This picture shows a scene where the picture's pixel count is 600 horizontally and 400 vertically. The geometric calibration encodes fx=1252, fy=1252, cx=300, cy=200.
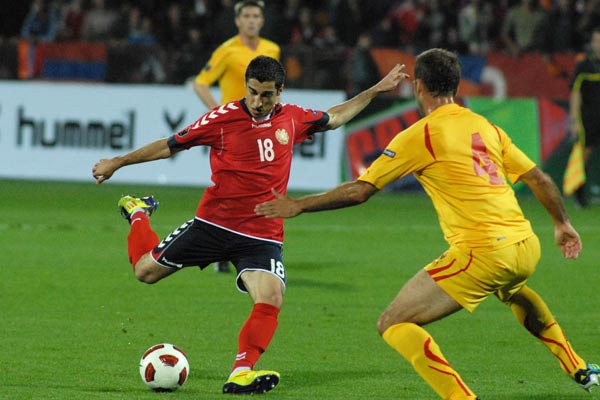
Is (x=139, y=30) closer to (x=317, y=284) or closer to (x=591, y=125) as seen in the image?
(x=591, y=125)

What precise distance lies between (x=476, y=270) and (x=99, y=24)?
57.4ft

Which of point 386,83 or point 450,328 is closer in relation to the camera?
point 386,83

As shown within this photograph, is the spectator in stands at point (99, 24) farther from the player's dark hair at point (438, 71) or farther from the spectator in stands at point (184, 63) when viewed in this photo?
the player's dark hair at point (438, 71)

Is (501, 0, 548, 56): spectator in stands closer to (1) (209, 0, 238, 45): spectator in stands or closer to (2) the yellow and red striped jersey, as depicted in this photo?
(1) (209, 0, 238, 45): spectator in stands

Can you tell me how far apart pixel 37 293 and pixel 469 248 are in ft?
15.9

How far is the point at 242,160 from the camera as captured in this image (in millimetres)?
7160

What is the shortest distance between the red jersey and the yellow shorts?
1.49 meters

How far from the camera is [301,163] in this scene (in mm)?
18250

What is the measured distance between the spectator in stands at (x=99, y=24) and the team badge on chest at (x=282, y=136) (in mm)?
15705

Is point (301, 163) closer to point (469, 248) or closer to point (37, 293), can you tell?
point (37, 293)

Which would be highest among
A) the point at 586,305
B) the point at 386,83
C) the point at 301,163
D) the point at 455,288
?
the point at 386,83

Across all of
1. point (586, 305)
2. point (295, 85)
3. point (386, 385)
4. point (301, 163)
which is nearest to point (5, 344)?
point (386, 385)

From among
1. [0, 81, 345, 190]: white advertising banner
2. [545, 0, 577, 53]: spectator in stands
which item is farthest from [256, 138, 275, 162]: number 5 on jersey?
[545, 0, 577, 53]: spectator in stands

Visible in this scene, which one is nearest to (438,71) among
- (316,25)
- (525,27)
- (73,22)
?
(525,27)
